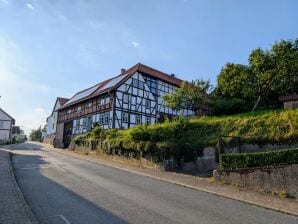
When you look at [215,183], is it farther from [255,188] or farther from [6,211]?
[6,211]

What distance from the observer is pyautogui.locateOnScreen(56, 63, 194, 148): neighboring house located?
44.2 m

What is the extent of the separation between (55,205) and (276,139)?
40.0 feet

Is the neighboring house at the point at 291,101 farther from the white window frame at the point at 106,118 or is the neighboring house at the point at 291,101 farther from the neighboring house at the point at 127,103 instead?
the white window frame at the point at 106,118

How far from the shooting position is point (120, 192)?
13.5 meters

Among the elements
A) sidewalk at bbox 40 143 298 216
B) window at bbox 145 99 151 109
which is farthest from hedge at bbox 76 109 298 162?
window at bbox 145 99 151 109

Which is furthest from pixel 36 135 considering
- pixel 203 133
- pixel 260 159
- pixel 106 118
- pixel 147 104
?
pixel 260 159

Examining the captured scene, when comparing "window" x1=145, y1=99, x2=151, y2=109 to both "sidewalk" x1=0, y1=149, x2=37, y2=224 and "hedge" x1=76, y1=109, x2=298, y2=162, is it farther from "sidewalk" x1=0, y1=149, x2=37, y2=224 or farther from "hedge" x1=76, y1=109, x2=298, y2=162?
"sidewalk" x1=0, y1=149, x2=37, y2=224

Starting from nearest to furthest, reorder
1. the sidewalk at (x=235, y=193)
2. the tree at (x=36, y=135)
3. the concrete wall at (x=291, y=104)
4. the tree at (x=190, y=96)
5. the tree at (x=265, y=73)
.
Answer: the sidewalk at (x=235, y=193) → the concrete wall at (x=291, y=104) → the tree at (x=265, y=73) → the tree at (x=190, y=96) → the tree at (x=36, y=135)

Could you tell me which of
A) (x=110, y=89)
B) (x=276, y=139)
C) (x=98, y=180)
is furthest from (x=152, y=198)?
(x=110, y=89)

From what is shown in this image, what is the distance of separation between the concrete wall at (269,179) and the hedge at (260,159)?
39 centimetres

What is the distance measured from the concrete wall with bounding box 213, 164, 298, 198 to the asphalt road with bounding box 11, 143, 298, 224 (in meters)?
2.37

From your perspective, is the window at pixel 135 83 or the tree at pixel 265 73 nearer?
the tree at pixel 265 73

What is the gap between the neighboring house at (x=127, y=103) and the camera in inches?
1741

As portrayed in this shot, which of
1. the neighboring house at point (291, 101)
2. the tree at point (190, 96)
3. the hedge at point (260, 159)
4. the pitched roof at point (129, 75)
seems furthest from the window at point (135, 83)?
the hedge at point (260, 159)
